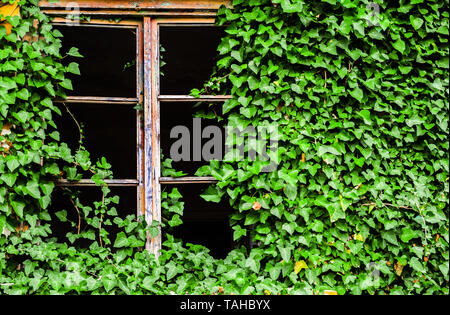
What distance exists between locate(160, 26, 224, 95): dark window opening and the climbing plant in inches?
41.3

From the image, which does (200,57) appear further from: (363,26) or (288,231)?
(288,231)

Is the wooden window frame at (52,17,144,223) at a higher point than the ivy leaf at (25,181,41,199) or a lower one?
higher

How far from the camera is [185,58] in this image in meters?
4.76

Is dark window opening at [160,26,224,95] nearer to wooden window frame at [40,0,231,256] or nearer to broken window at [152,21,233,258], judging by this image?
broken window at [152,21,233,258]

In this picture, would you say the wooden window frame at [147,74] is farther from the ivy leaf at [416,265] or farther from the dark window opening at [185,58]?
the ivy leaf at [416,265]

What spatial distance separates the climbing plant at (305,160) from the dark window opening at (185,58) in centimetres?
105

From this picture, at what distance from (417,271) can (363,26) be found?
1.51 meters

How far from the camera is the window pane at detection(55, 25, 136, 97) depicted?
3.99 meters

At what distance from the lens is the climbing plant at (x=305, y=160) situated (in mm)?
2417

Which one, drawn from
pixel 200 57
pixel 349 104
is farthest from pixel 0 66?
pixel 200 57

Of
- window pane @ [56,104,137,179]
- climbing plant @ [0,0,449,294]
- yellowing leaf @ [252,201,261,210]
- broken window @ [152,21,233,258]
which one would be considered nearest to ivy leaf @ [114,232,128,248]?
climbing plant @ [0,0,449,294]

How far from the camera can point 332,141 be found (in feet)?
8.16

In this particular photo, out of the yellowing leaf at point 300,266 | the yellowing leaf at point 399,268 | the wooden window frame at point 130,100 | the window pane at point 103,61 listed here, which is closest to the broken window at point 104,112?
the window pane at point 103,61

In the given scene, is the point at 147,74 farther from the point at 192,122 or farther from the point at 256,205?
the point at 256,205
